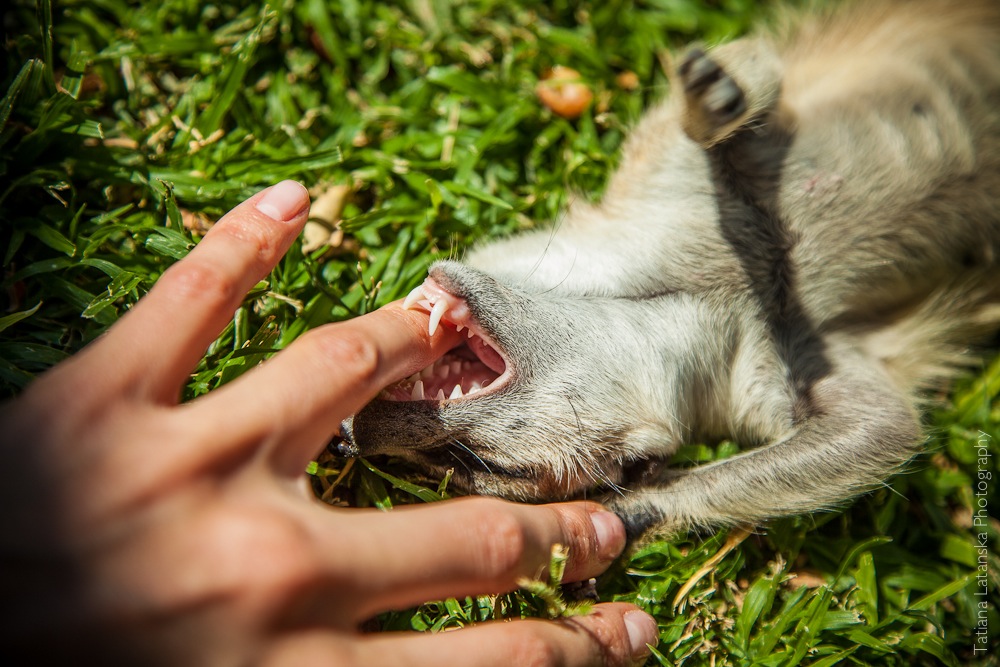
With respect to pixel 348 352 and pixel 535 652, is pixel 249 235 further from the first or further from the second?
pixel 535 652

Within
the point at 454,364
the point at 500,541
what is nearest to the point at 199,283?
the point at 454,364

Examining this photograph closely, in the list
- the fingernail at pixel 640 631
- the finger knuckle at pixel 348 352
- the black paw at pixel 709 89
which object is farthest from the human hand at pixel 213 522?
the black paw at pixel 709 89

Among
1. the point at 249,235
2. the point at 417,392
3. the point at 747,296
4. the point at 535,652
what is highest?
the point at 747,296

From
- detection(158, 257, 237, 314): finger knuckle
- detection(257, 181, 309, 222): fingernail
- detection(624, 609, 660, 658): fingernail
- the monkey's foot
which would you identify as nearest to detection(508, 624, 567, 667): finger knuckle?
detection(624, 609, 660, 658): fingernail

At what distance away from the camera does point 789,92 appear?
347 cm

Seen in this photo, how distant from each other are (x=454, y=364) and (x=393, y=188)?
1.12m

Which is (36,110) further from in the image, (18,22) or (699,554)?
(699,554)

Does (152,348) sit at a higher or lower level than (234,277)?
lower

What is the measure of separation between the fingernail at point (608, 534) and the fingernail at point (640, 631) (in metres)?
0.22

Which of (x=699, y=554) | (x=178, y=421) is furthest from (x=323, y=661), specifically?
(x=699, y=554)

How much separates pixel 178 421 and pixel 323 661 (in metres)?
0.67

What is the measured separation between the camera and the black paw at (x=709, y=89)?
284cm

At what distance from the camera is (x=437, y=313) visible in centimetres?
246

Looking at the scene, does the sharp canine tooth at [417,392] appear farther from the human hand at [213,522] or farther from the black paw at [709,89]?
the black paw at [709,89]
